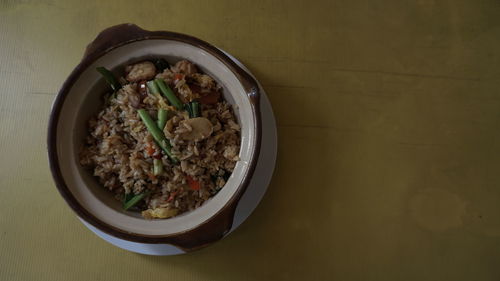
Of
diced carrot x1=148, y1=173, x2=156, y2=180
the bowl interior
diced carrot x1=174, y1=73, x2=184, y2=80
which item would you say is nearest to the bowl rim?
the bowl interior

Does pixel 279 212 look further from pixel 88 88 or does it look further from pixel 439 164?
pixel 88 88

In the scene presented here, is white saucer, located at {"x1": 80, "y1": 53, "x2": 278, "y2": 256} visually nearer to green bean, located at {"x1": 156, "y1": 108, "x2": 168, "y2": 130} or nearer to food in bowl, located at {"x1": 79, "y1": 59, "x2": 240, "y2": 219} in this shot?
food in bowl, located at {"x1": 79, "y1": 59, "x2": 240, "y2": 219}

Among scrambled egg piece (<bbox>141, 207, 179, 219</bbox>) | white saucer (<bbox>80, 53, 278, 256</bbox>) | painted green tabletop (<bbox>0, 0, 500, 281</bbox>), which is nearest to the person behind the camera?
scrambled egg piece (<bbox>141, 207, 179, 219</bbox>)

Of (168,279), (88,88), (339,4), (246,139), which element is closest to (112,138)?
(88,88)

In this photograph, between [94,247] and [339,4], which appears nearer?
[94,247]

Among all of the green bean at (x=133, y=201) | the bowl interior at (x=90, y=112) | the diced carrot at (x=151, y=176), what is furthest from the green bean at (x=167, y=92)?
the green bean at (x=133, y=201)

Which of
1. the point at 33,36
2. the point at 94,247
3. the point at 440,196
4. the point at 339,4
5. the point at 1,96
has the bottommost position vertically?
the point at 94,247
